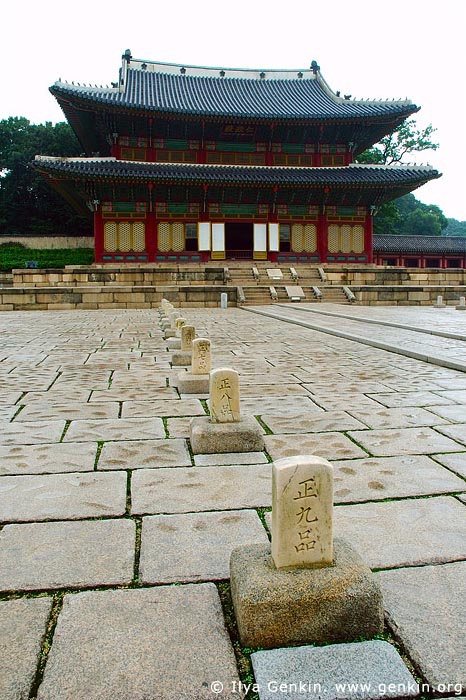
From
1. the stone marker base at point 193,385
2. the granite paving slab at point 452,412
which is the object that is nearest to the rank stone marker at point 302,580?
the granite paving slab at point 452,412

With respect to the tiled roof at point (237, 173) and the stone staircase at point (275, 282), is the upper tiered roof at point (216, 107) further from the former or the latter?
the stone staircase at point (275, 282)

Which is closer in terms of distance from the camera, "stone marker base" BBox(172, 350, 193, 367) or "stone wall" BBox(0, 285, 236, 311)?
"stone marker base" BBox(172, 350, 193, 367)

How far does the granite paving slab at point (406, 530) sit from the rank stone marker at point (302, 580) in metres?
0.37

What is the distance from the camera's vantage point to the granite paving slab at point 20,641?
1.43 metres

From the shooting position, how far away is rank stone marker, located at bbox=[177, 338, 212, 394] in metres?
5.05

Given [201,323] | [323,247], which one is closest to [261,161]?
[323,247]

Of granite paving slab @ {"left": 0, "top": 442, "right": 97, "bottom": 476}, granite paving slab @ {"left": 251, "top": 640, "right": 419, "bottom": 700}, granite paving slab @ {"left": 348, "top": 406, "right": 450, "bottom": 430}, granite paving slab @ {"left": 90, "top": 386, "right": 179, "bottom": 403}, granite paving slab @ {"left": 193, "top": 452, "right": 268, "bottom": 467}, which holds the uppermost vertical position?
granite paving slab @ {"left": 90, "top": 386, "right": 179, "bottom": 403}

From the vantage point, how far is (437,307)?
60.3ft

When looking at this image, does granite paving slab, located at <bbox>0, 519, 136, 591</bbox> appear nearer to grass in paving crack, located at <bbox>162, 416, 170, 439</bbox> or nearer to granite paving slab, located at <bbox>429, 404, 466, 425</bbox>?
grass in paving crack, located at <bbox>162, 416, 170, 439</bbox>

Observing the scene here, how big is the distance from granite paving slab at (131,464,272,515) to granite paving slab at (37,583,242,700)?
696mm

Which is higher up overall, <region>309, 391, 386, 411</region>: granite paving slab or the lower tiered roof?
the lower tiered roof

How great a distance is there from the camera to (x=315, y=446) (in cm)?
345

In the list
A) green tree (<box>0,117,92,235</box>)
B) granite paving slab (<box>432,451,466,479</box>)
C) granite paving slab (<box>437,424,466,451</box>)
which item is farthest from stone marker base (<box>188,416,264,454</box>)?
green tree (<box>0,117,92,235</box>)

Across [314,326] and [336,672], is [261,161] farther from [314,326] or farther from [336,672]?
[336,672]
